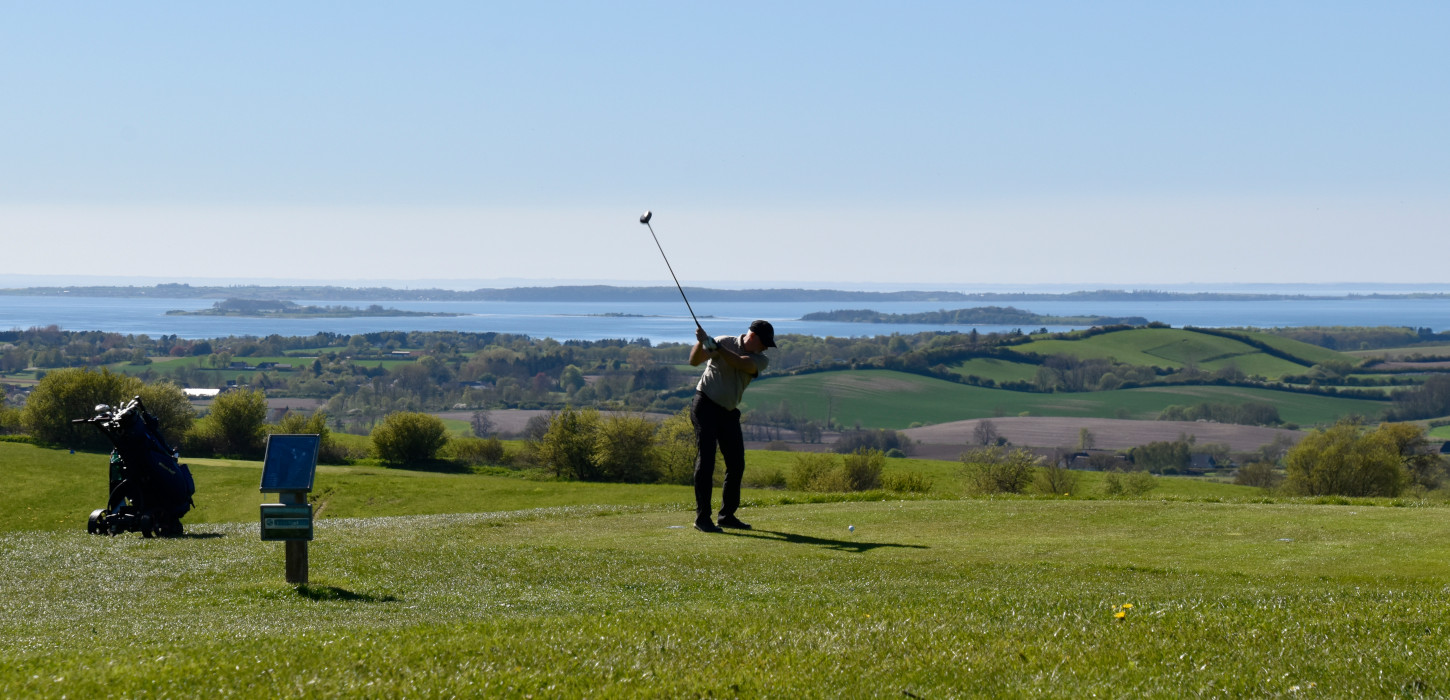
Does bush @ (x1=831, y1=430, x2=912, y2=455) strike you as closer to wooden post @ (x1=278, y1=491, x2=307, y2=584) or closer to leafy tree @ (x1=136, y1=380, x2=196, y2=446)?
leafy tree @ (x1=136, y1=380, x2=196, y2=446)

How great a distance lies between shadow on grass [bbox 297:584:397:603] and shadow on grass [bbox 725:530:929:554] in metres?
5.81

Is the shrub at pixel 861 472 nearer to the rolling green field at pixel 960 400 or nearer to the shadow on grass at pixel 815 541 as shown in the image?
the shadow on grass at pixel 815 541

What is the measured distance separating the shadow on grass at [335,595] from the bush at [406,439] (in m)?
70.2

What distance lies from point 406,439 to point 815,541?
6920cm

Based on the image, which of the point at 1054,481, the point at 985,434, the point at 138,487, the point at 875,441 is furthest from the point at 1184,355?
the point at 138,487

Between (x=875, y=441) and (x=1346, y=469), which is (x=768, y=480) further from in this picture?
(x=875, y=441)

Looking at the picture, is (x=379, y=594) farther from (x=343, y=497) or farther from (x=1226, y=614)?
Answer: (x=343, y=497)

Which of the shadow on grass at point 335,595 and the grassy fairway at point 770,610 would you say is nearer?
the grassy fairway at point 770,610

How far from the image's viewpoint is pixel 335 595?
11953 mm

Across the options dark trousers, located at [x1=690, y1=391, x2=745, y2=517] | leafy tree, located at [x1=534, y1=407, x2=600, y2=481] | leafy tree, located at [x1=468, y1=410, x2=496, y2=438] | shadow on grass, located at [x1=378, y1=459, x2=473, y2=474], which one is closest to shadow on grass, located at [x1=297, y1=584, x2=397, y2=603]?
dark trousers, located at [x1=690, y1=391, x2=745, y2=517]

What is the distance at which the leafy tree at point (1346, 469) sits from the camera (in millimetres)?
57531

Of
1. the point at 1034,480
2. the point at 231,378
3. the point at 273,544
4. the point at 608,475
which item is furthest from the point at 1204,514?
the point at 231,378

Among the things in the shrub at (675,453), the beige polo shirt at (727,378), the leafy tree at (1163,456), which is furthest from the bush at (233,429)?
the leafy tree at (1163,456)

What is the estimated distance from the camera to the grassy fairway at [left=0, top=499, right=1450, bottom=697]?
721 cm
